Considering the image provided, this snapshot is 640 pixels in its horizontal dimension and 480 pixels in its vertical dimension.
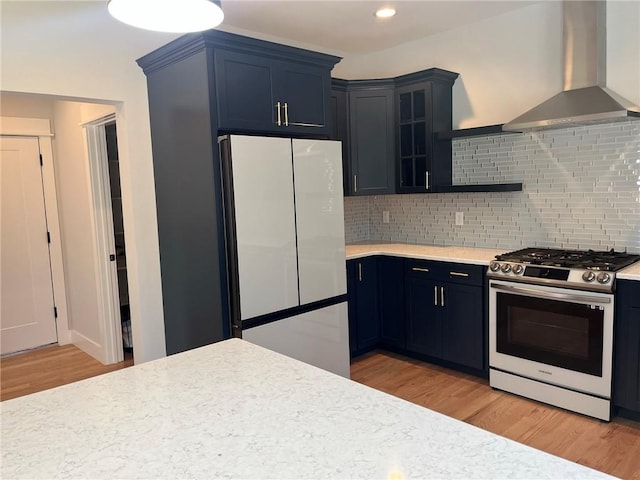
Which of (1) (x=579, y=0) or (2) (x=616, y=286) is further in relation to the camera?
(1) (x=579, y=0)

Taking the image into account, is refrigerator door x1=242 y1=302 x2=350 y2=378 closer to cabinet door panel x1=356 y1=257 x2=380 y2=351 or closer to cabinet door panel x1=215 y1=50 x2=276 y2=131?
cabinet door panel x1=356 y1=257 x2=380 y2=351

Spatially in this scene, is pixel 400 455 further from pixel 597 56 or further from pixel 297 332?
pixel 597 56

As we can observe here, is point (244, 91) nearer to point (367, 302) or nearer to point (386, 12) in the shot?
point (386, 12)

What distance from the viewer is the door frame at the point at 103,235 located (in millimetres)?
3969

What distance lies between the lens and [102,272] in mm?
4043

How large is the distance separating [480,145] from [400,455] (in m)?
3.39

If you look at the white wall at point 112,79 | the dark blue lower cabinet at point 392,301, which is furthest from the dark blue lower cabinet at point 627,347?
the white wall at point 112,79

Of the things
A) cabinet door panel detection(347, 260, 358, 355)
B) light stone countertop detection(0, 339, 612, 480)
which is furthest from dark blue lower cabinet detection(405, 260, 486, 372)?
light stone countertop detection(0, 339, 612, 480)

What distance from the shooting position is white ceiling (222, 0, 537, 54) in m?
3.35

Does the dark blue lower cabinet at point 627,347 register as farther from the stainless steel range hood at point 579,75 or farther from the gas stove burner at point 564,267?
the stainless steel range hood at point 579,75

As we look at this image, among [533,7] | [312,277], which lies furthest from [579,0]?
[312,277]

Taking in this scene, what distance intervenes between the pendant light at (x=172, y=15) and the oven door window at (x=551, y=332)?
8.39 ft

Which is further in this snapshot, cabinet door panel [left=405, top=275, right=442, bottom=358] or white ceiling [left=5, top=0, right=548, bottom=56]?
cabinet door panel [left=405, top=275, right=442, bottom=358]

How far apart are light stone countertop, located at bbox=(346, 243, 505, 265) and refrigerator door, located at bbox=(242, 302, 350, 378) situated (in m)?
0.62
